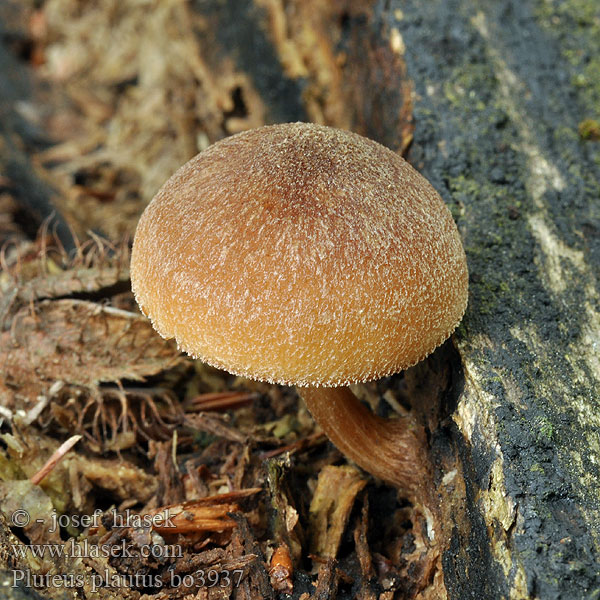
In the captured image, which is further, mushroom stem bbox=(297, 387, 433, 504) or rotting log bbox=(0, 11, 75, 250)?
rotting log bbox=(0, 11, 75, 250)

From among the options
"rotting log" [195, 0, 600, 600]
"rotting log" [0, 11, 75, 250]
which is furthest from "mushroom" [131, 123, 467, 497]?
"rotting log" [0, 11, 75, 250]

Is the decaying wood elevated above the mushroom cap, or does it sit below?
below

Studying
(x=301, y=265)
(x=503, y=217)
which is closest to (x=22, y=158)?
(x=301, y=265)

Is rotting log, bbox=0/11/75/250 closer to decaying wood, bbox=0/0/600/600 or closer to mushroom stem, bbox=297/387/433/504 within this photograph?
decaying wood, bbox=0/0/600/600

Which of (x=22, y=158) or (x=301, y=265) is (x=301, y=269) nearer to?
(x=301, y=265)

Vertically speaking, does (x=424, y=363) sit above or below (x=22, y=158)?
below

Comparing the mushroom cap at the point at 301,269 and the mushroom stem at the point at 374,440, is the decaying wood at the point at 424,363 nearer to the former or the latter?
the mushroom stem at the point at 374,440

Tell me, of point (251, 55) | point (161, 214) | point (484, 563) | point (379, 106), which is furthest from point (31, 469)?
point (251, 55)
